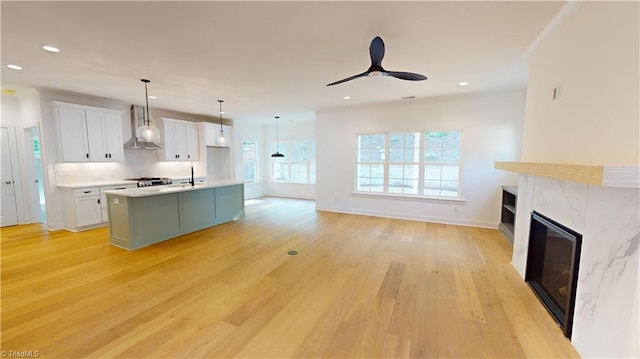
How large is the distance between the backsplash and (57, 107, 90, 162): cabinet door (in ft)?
1.08

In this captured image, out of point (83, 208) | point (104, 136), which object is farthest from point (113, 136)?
point (83, 208)

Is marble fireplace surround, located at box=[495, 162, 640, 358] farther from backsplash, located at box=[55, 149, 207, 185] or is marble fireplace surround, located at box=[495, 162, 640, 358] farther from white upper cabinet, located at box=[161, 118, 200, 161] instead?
backsplash, located at box=[55, 149, 207, 185]

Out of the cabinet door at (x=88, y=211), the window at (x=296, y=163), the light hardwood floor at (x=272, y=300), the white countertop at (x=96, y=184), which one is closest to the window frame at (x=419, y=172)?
the light hardwood floor at (x=272, y=300)

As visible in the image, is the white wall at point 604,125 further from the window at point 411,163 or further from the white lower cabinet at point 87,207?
the white lower cabinet at point 87,207

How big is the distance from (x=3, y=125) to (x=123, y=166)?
6.79 feet

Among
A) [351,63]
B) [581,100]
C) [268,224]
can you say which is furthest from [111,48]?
[581,100]

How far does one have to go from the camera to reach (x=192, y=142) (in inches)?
283

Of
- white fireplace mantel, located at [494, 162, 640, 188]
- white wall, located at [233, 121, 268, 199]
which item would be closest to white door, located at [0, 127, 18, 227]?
white wall, located at [233, 121, 268, 199]

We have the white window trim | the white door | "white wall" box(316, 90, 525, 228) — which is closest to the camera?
"white wall" box(316, 90, 525, 228)

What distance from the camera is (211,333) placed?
2074mm

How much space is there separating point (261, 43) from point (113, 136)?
4.78 m

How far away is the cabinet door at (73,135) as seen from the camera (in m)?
4.83

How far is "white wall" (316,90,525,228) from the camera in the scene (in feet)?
16.3

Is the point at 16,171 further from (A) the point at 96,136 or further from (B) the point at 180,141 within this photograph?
(B) the point at 180,141
